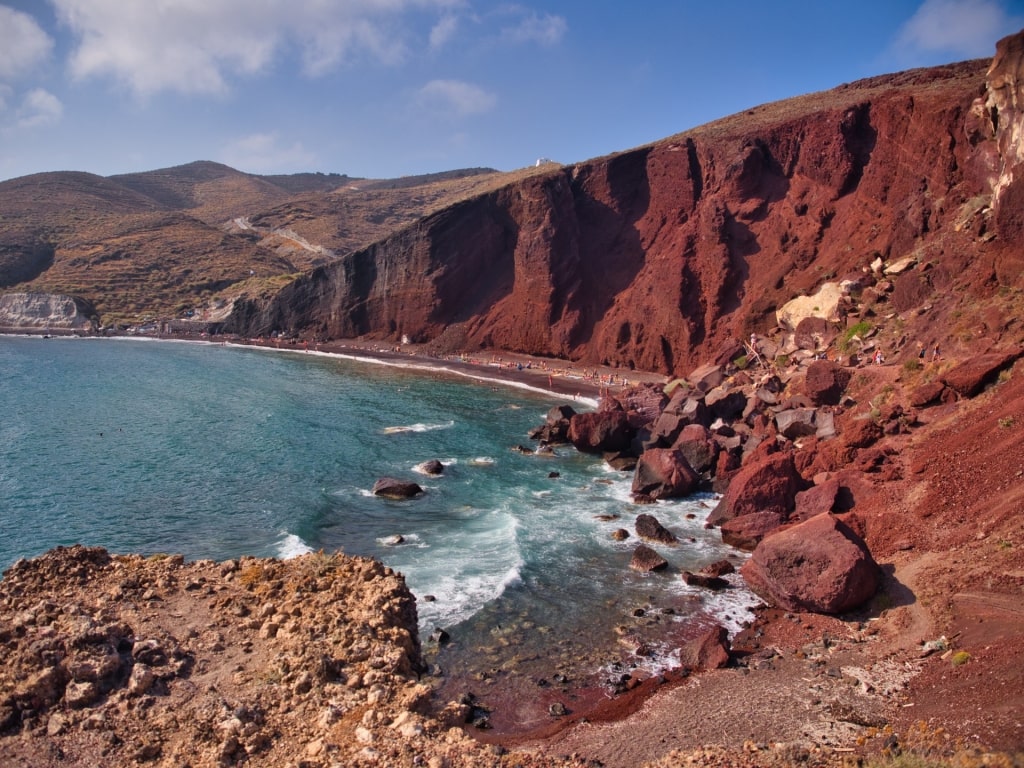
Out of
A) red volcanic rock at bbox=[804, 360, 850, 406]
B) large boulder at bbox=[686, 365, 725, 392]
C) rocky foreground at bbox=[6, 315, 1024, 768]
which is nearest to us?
rocky foreground at bbox=[6, 315, 1024, 768]

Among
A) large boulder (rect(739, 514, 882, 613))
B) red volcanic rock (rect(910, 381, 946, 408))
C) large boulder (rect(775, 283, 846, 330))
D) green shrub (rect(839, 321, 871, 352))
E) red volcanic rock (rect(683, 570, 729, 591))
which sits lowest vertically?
red volcanic rock (rect(683, 570, 729, 591))

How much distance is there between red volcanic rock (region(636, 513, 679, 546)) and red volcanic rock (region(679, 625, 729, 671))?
302 inches

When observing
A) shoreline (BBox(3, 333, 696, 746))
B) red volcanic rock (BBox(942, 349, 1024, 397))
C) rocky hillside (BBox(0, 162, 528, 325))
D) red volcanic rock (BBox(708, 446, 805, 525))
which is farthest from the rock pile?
rocky hillside (BBox(0, 162, 528, 325))

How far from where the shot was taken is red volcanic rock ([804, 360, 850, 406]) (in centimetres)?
3422

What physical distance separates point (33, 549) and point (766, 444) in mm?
28718

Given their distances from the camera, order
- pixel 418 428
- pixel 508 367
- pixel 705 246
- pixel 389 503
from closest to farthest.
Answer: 1. pixel 389 503
2. pixel 418 428
3. pixel 705 246
4. pixel 508 367

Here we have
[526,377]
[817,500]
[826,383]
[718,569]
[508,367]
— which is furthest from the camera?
[508,367]

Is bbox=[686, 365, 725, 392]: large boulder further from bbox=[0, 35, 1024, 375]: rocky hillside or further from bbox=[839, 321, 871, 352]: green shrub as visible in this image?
bbox=[839, 321, 871, 352]: green shrub

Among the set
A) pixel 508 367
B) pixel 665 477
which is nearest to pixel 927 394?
pixel 665 477

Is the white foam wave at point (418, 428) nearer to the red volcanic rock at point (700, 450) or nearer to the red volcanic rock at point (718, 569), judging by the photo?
the red volcanic rock at point (700, 450)

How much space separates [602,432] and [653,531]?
13374 mm

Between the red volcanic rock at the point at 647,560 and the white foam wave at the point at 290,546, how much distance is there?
11.5m

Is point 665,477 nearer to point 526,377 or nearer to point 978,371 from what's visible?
point 978,371

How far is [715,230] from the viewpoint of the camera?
Answer: 5938cm
